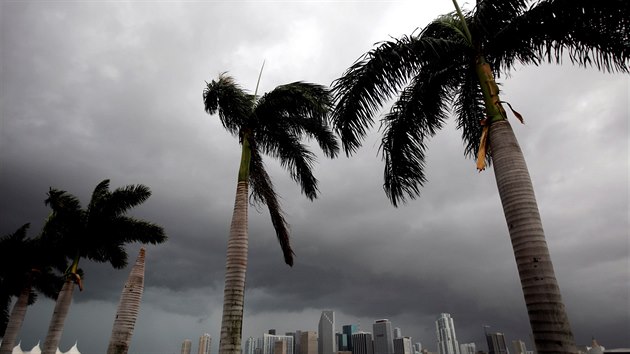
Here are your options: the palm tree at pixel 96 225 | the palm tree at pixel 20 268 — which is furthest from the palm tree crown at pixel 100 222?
the palm tree at pixel 20 268

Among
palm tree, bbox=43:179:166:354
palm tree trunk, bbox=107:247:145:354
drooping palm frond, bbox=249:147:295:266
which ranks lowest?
palm tree trunk, bbox=107:247:145:354

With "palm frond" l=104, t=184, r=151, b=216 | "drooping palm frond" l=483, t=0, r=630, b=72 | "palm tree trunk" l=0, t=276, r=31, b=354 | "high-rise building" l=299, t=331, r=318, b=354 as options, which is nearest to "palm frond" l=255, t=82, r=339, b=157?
"drooping palm frond" l=483, t=0, r=630, b=72

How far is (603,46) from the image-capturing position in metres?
7.55

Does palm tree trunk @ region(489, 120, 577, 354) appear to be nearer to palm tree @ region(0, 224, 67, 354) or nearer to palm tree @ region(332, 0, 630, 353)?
palm tree @ region(332, 0, 630, 353)

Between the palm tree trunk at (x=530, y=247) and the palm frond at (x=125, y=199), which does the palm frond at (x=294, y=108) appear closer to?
the palm tree trunk at (x=530, y=247)

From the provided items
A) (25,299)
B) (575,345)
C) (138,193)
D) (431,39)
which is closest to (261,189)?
(431,39)

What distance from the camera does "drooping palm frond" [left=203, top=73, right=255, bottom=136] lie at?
11.6 metres

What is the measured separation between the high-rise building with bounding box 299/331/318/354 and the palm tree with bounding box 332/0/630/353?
184 metres

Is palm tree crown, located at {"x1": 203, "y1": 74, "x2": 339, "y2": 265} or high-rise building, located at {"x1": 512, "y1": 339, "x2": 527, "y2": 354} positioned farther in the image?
high-rise building, located at {"x1": 512, "y1": 339, "x2": 527, "y2": 354}

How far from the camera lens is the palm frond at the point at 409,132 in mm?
9898

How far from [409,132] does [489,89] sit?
113 inches

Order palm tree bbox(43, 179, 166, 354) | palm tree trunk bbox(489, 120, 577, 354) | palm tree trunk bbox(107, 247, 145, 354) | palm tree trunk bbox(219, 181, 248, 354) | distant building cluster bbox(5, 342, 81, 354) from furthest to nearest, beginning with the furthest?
distant building cluster bbox(5, 342, 81, 354) < palm tree bbox(43, 179, 166, 354) < palm tree trunk bbox(107, 247, 145, 354) < palm tree trunk bbox(219, 181, 248, 354) < palm tree trunk bbox(489, 120, 577, 354)

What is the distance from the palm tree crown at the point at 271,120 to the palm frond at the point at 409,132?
2.18m

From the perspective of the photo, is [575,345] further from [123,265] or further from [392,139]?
[123,265]
